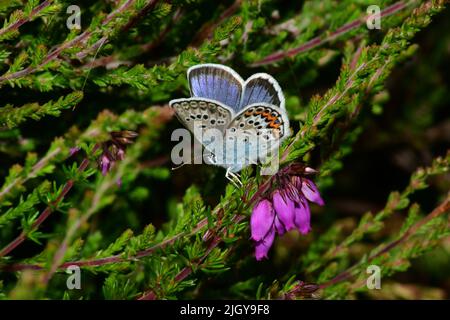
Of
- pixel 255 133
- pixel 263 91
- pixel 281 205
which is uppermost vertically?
pixel 263 91

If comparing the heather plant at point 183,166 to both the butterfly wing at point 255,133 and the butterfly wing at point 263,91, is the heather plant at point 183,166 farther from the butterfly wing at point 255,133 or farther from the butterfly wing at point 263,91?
the butterfly wing at point 263,91

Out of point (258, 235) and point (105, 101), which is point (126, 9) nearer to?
point (105, 101)

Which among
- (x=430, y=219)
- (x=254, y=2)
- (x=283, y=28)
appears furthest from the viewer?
(x=283, y=28)

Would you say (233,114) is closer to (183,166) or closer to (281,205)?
(281,205)

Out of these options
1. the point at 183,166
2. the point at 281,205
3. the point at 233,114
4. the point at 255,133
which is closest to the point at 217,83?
the point at 233,114
